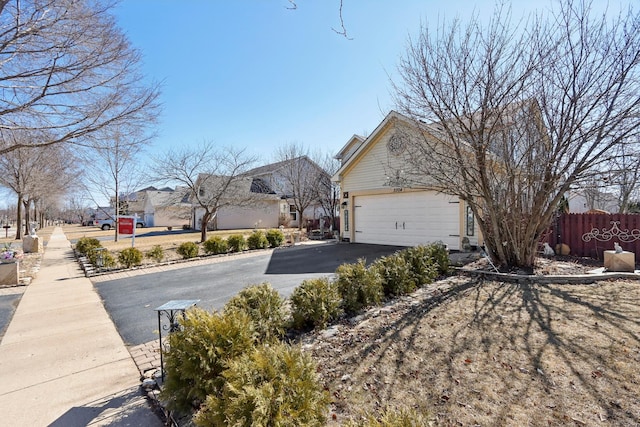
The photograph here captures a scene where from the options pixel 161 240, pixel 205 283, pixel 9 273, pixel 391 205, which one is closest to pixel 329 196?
pixel 391 205

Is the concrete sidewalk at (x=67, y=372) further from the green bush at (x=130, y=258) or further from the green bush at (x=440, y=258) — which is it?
the green bush at (x=440, y=258)

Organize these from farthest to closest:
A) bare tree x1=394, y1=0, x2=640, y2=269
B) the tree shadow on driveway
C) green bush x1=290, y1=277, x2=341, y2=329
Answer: the tree shadow on driveway, bare tree x1=394, y1=0, x2=640, y2=269, green bush x1=290, y1=277, x2=341, y2=329

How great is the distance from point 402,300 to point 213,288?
4.38m

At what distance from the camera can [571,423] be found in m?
2.33

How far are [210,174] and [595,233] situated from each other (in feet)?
57.7

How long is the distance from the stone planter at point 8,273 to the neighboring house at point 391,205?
11117 mm

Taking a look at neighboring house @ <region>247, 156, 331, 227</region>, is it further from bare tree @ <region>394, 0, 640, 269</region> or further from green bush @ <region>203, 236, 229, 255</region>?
bare tree @ <region>394, 0, 640, 269</region>

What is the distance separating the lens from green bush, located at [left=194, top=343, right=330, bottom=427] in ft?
6.55

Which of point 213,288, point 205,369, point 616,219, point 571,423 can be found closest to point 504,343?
point 571,423

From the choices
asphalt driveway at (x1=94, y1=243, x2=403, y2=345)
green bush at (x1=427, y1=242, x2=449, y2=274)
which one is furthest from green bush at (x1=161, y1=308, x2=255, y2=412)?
green bush at (x1=427, y1=242, x2=449, y2=274)

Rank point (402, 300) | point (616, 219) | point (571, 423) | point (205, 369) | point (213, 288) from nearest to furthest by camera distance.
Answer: point (571, 423) → point (205, 369) → point (402, 300) → point (213, 288) → point (616, 219)

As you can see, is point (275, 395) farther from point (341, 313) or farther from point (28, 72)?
point (28, 72)

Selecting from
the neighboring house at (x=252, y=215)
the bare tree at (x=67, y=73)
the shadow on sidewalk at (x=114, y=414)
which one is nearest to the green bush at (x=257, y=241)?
the bare tree at (x=67, y=73)

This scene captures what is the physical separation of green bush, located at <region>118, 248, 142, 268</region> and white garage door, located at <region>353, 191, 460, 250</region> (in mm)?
8989
